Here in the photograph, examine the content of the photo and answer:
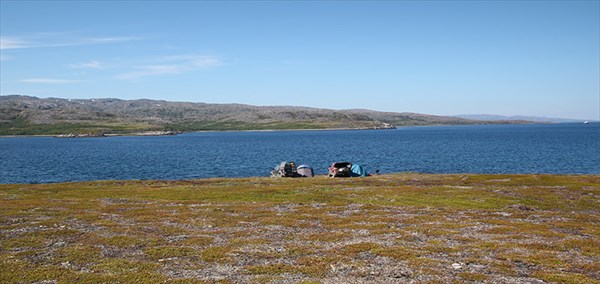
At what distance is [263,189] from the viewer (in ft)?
201

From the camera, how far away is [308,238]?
3092cm

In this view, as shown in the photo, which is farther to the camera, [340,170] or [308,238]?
[340,170]

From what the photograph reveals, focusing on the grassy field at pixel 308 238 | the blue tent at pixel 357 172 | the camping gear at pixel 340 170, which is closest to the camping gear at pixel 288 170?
the camping gear at pixel 340 170

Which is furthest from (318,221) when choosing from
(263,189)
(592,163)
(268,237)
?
(592,163)

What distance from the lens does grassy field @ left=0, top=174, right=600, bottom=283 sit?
22.8 metres

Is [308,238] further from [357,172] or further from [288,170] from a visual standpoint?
[288,170]

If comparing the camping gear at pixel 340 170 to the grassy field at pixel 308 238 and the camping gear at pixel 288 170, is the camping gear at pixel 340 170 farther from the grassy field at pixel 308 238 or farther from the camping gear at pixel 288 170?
the grassy field at pixel 308 238

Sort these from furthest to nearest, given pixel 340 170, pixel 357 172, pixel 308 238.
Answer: pixel 357 172
pixel 340 170
pixel 308 238

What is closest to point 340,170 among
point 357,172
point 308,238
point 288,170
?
point 357,172

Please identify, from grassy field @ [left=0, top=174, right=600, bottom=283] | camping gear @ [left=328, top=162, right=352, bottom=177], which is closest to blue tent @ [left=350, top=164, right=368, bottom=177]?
camping gear @ [left=328, top=162, right=352, bottom=177]

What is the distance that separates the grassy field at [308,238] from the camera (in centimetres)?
2275

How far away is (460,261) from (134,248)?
20.0 metres

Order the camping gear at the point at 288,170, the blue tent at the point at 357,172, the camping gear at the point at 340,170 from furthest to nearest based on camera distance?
1. the camping gear at the point at 288,170
2. the blue tent at the point at 357,172
3. the camping gear at the point at 340,170

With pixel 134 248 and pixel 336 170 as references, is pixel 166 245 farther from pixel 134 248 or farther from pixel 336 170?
pixel 336 170
